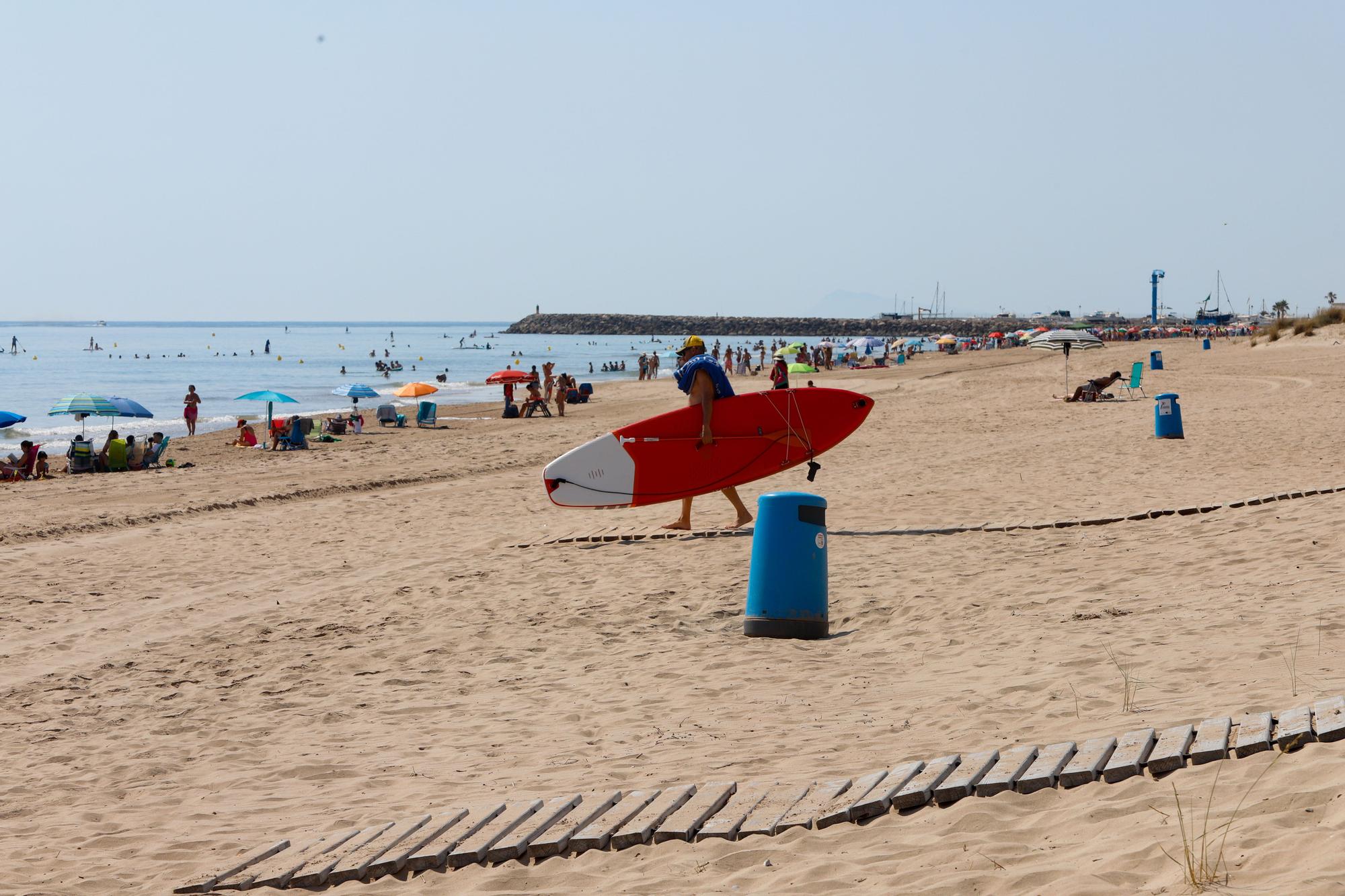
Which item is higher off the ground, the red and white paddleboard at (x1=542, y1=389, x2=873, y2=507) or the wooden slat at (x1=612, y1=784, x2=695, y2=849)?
the red and white paddleboard at (x1=542, y1=389, x2=873, y2=507)

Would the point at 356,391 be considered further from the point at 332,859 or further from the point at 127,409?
the point at 332,859

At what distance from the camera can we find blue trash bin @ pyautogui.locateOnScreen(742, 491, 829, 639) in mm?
6691

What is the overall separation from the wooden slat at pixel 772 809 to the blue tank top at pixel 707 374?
6614mm

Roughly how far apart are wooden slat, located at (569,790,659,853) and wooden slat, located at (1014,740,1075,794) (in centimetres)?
124

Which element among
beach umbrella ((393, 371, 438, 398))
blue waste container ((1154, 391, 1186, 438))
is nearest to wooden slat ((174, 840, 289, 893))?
blue waste container ((1154, 391, 1186, 438))

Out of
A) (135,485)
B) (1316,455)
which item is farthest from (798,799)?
(135,485)

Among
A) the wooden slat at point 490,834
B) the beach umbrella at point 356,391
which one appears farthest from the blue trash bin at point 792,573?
the beach umbrella at point 356,391

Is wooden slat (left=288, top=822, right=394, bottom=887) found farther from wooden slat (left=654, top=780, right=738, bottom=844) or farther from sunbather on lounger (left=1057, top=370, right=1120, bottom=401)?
sunbather on lounger (left=1057, top=370, right=1120, bottom=401)

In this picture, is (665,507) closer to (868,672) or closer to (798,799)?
(868,672)

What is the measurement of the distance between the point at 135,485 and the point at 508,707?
488 inches

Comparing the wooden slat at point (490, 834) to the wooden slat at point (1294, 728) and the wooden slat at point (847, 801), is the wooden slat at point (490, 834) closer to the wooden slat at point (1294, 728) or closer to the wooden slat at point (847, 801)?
the wooden slat at point (847, 801)

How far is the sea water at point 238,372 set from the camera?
36.8 m

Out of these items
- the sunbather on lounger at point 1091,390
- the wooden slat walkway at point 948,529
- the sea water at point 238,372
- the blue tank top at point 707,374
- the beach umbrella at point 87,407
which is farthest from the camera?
the sea water at point 238,372

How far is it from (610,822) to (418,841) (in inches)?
25.2
